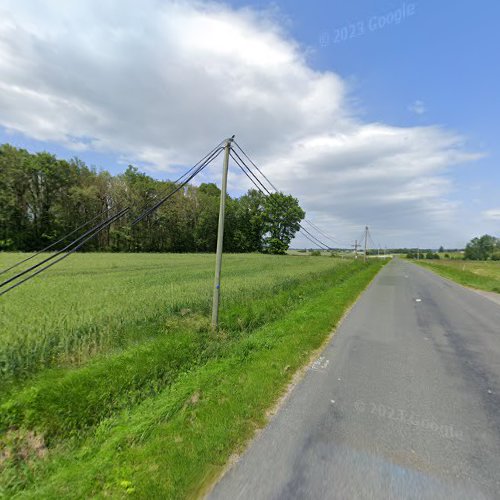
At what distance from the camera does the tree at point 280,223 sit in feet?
233

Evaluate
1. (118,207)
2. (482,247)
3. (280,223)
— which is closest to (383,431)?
(118,207)

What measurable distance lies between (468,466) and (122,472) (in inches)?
139

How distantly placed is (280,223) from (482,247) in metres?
103

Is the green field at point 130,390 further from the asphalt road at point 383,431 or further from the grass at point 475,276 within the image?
the grass at point 475,276

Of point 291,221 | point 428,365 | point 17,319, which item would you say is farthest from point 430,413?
point 291,221

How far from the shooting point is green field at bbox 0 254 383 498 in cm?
260

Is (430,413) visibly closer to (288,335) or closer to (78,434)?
(288,335)

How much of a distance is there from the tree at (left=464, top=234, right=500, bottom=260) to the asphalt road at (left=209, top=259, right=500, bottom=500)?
13626cm

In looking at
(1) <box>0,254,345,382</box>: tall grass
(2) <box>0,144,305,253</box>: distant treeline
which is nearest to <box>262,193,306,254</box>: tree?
(2) <box>0,144,305,253</box>: distant treeline

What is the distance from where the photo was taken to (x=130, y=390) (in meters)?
4.14

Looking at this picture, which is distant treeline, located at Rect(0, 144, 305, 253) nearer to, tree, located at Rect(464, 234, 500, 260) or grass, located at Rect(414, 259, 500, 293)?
A: grass, located at Rect(414, 259, 500, 293)

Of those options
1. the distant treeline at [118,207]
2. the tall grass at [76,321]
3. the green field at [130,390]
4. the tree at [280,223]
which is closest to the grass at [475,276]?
the green field at [130,390]

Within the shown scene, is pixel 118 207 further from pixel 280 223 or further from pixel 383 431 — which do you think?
pixel 383 431

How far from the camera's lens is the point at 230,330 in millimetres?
7160
